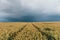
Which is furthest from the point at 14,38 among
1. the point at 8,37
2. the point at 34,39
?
the point at 34,39

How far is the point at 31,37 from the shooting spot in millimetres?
26453

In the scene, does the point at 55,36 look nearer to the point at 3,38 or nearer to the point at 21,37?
the point at 21,37

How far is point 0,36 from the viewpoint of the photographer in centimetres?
2586

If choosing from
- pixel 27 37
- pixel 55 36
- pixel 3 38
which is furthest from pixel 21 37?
pixel 55 36

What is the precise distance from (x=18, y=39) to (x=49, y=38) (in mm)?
4440

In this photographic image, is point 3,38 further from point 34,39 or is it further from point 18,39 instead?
point 34,39

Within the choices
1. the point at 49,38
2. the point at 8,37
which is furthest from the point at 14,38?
the point at 49,38

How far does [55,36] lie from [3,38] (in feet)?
24.5

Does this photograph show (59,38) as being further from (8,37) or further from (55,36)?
(8,37)

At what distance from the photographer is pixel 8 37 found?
85.4ft

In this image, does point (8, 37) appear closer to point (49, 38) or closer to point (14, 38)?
point (14, 38)

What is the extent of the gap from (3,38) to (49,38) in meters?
6.53

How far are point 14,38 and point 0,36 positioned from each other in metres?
2.02

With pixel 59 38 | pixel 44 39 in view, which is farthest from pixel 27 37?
pixel 59 38
